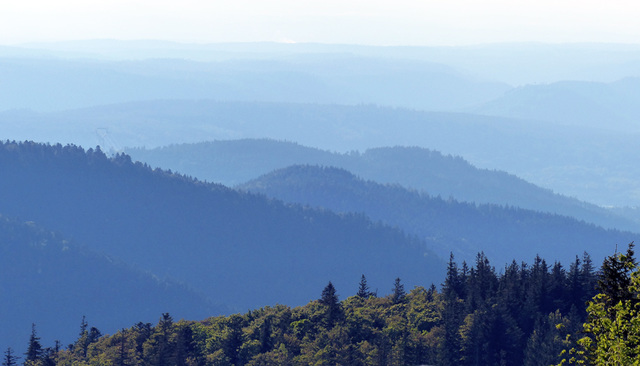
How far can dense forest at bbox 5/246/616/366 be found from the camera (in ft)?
357

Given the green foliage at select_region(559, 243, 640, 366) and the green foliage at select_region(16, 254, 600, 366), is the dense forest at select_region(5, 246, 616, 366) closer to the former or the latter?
the green foliage at select_region(16, 254, 600, 366)

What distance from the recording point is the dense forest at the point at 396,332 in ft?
357

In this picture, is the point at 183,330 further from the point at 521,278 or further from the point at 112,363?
the point at 521,278

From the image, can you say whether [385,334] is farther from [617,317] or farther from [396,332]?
[617,317]

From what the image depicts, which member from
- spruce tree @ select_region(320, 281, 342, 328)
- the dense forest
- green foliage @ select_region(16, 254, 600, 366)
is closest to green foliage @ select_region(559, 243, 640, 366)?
green foliage @ select_region(16, 254, 600, 366)

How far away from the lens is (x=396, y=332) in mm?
113750

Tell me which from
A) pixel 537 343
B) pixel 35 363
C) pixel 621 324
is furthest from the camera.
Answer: pixel 35 363

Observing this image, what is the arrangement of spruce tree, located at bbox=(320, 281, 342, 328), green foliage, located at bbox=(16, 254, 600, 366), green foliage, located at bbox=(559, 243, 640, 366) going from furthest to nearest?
spruce tree, located at bbox=(320, 281, 342, 328) → green foliage, located at bbox=(16, 254, 600, 366) → green foliage, located at bbox=(559, 243, 640, 366)

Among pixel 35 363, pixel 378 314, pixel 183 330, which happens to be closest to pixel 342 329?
pixel 378 314

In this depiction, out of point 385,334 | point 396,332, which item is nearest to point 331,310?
point 385,334

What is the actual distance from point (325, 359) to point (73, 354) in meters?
32.5

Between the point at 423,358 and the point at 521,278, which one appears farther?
the point at 521,278

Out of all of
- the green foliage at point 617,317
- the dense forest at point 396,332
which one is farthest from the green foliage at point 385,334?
the green foliage at point 617,317

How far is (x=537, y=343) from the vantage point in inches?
4094
